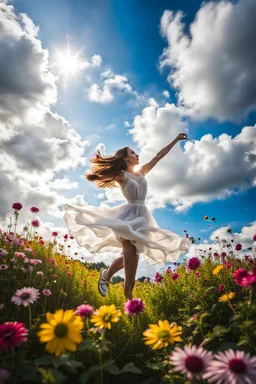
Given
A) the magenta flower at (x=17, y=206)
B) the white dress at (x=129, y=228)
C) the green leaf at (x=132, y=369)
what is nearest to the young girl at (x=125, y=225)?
the white dress at (x=129, y=228)

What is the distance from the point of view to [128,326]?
3105mm

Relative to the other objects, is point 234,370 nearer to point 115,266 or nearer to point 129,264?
point 129,264

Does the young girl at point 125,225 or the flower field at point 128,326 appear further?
the young girl at point 125,225

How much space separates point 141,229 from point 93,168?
1.67 m

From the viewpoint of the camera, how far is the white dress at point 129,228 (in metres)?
3.86

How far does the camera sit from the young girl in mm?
3885

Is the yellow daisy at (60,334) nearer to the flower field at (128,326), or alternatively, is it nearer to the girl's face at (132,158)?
the flower field at (128,326)

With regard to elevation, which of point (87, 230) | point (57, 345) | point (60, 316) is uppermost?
point (87, 230)

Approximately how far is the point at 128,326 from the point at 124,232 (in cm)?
121

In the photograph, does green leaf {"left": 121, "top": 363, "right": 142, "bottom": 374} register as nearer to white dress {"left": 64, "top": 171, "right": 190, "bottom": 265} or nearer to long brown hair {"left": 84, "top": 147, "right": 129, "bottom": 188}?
white dress {"left": 64, "top": 171, "right": 190, "bottom": 265}

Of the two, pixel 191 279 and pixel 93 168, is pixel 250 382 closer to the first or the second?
pixel 191 279

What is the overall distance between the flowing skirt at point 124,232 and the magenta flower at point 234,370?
254 cm

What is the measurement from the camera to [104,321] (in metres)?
1.50

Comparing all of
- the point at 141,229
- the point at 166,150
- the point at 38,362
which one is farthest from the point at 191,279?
the point at 38,362
